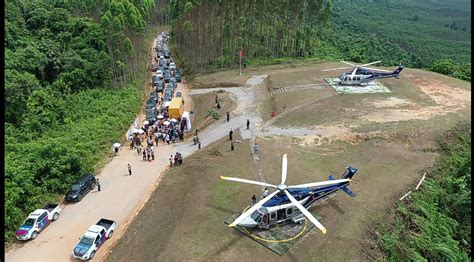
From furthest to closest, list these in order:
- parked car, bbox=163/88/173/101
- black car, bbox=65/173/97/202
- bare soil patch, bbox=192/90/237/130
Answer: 1. parked car, bbox=163/88/173/101
2. bare soil patch, bbox=192/90/237/130
3. black car, bbox=65/173/97/202

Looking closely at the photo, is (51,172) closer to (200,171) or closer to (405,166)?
(200,171)

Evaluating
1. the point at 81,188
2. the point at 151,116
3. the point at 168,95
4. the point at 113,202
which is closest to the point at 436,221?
the point at 113,202

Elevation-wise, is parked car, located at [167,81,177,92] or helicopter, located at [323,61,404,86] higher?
helicopter, located at [323,61,404,86]

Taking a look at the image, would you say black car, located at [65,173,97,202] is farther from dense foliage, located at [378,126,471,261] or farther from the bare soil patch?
dense foliage, located at [378,126,471,261]

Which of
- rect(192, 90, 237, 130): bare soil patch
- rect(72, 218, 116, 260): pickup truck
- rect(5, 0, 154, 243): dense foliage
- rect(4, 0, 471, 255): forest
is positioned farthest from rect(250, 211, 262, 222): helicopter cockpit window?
rect(192, 90, 237, 130): bare soil patch

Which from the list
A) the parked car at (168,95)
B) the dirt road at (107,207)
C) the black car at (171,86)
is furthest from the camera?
the black car at (171,86)

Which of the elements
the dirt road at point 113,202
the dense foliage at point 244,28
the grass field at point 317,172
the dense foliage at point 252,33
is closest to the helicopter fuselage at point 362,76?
the grass field at point 317,172

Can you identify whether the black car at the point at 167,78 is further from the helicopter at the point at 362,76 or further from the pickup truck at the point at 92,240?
the pickup truck at the point at 92,240
